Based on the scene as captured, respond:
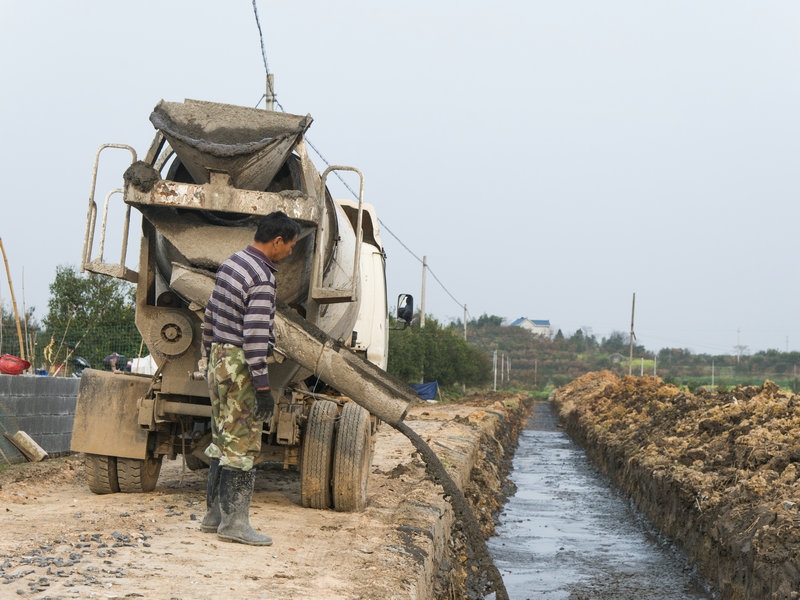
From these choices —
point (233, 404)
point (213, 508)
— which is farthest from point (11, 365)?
point (233, 404)

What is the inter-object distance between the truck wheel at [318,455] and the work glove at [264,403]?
1908 mm

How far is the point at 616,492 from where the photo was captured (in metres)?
18.3

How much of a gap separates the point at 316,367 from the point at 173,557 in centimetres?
224

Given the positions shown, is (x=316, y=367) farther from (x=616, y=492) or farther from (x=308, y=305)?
(x=616, y=492)

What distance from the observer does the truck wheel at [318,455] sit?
8.43 m

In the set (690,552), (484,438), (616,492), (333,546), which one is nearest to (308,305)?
(333,546)

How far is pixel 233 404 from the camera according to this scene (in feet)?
21.6

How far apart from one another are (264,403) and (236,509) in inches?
29.4

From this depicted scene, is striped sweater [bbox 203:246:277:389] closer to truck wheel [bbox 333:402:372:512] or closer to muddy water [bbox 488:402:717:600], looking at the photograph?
truck wheel [bbox 333:402:372:512]

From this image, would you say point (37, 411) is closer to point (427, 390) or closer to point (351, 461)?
point (351, 461)

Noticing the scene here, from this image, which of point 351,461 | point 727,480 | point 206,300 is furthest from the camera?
point 727,480

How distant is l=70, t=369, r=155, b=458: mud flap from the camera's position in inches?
329

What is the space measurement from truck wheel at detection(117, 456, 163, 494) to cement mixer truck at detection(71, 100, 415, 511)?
1 cm

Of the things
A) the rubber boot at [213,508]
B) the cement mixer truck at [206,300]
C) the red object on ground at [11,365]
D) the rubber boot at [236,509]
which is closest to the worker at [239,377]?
the rubber boot at [236,509]
